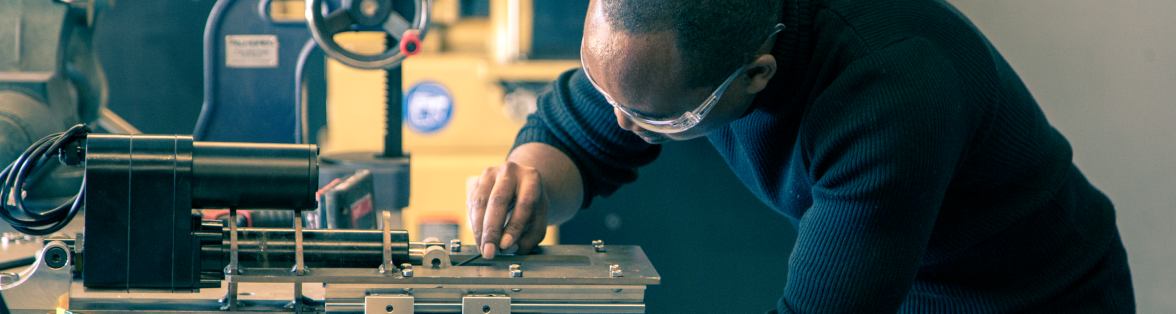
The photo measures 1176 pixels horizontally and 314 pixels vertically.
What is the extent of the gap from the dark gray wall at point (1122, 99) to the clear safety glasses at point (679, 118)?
5.33 ft

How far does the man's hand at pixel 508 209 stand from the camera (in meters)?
0.84

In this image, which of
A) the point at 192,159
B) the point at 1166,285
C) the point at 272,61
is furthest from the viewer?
the point at 1166,285

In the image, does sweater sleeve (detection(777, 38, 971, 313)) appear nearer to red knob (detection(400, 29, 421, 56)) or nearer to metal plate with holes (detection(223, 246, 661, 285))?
metal plate with holes (detection(223, 246, 661, 285))

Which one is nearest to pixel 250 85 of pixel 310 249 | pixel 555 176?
pixel 555 176

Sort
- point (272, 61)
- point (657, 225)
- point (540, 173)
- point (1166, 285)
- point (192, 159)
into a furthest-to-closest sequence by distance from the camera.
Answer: point (657, 225) → point (1166, 285) → point (272, 61) → point (540, 173) → point (192, 159)

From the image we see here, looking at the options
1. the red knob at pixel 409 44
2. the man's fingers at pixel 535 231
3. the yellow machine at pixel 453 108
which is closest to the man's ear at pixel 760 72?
the man's fingers at pixel 535 231

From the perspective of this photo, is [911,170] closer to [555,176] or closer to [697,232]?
[555,176]

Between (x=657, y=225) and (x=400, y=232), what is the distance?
1.49 meters

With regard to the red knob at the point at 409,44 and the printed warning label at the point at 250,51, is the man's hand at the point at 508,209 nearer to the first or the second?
the red knob at the point at 409,44

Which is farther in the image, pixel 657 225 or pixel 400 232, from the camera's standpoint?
pixel 657 225

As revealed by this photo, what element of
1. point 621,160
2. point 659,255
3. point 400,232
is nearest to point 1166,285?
point 659,255

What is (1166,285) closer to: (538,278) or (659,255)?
(659,255)

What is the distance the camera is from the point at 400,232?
737mm

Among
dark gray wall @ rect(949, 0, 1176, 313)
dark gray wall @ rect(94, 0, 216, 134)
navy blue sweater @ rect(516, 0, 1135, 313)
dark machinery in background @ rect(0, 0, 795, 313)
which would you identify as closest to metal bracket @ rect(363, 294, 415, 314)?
navy blue sweater @ rect(516, 0, 1135, 313)
